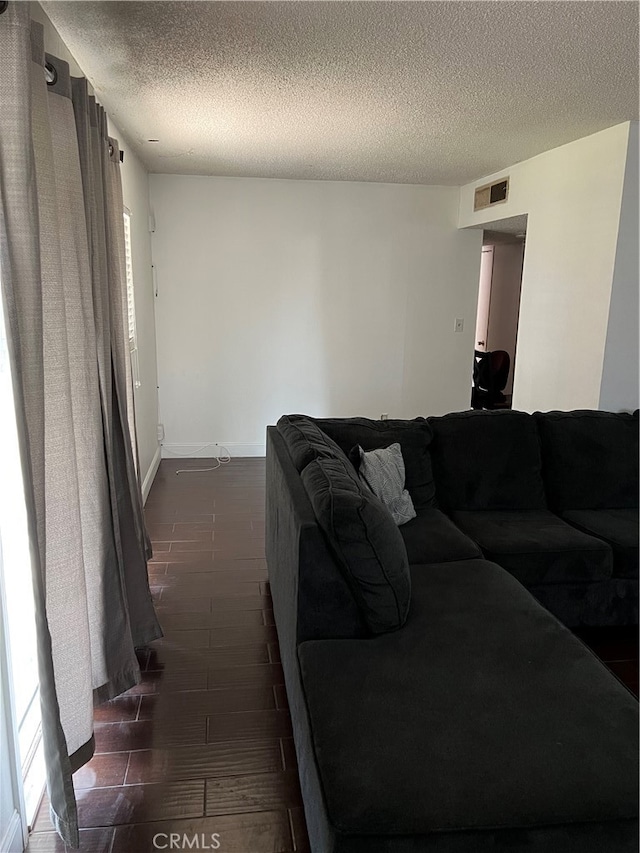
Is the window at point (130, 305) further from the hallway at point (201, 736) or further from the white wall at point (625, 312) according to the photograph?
the white wall at point (625, 312)

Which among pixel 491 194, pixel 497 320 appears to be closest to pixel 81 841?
pixel 491 194

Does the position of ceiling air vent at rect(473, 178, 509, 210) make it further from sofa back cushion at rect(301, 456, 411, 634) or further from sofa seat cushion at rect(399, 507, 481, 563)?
sofa back cushion at rect(301, 456, 411, 634)

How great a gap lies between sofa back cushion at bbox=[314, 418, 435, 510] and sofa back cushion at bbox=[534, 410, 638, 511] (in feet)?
2.05

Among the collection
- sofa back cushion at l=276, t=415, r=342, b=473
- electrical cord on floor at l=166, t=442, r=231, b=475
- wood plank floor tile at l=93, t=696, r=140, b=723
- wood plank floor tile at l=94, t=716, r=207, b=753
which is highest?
sofa back cushion at l=276, t=415, r=342, b=473

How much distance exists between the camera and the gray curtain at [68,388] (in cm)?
144

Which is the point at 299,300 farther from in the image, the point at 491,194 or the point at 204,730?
the point at 204,730

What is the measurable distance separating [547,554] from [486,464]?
58 cm

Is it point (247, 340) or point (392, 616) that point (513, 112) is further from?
point (247, 340)

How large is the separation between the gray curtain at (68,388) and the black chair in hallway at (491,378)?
18.0 feet

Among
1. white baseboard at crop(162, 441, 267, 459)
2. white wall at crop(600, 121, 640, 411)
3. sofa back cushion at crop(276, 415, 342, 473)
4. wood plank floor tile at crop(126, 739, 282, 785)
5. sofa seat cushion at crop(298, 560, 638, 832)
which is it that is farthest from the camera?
white baseboard at crop(162, 441, 267, 459)

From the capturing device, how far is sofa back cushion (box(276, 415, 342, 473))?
2.39 metres

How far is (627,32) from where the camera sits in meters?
2.14

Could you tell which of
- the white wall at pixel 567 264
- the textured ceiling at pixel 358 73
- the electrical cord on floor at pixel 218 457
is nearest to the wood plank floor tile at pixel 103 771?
the textured ceiling at pixel 358 73

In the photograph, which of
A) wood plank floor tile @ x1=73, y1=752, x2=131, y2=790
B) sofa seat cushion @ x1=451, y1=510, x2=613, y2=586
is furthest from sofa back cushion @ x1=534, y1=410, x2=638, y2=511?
wood plank floor tile @ x1=73, y1=752, x2=131, y2=790
